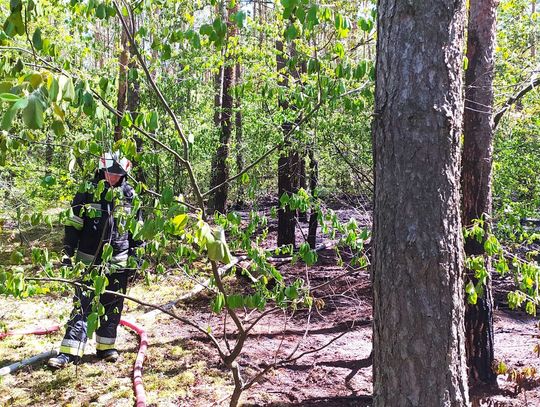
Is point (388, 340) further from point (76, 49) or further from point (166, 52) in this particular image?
point (76, 49)

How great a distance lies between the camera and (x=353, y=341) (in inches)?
223

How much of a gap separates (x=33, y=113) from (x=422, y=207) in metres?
1.53

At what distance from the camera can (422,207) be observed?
201 centimetres

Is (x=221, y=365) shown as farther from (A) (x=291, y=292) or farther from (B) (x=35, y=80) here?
(B) (x=35, y=80)

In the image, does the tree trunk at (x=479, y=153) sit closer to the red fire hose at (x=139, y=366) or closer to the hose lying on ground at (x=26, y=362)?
the red fire hose at (x=139, y=366)

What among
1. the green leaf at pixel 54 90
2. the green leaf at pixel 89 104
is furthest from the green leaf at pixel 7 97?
the green leaf at pixel 89 104

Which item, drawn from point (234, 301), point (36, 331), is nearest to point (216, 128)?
point (36, 331)

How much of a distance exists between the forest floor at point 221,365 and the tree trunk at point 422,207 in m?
1.33

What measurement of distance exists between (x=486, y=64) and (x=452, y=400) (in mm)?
3362

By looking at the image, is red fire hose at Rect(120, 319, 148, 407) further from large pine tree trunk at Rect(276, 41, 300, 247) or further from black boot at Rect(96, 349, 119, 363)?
large pine tree trunk at Rect(276, 41, 300, 247)

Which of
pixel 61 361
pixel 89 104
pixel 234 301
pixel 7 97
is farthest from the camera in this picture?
pixel 61 361

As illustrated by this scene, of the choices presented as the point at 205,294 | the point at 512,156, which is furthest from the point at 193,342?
the point at 512,156

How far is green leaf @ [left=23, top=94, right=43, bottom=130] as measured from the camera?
1068mm

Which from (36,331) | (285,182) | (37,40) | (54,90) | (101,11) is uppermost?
(101,11)
